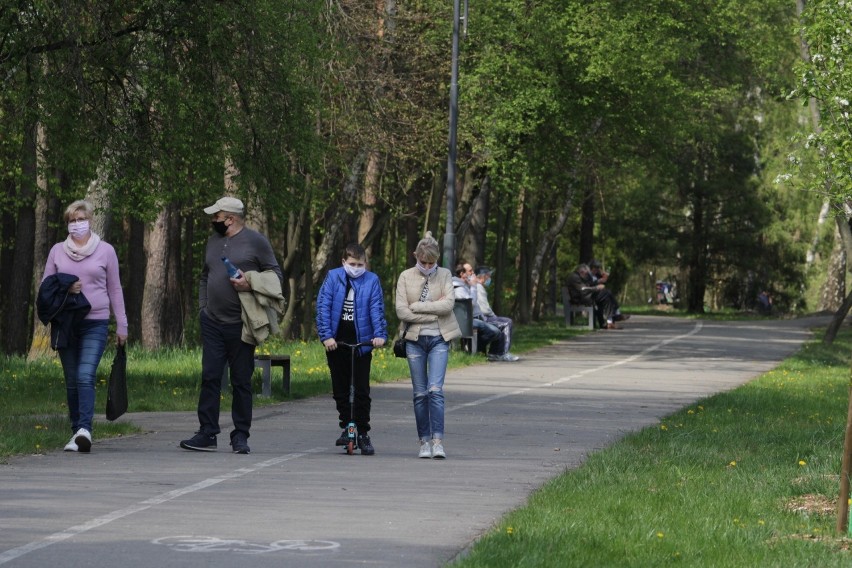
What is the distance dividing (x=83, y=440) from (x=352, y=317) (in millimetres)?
2312

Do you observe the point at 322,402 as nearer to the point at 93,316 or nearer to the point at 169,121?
the point at 169,121

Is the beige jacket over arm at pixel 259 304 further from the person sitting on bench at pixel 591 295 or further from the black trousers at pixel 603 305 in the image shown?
the black trousers at pixel 603 305

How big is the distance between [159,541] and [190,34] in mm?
10415

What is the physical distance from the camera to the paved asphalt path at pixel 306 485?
8266mm

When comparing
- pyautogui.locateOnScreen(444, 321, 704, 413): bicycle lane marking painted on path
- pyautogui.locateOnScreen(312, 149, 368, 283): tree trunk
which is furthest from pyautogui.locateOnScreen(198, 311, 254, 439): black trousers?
pyautogui.locateOnScreen(312, 149, 368, 283): tree trunk

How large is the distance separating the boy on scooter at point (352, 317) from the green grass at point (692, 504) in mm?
1995

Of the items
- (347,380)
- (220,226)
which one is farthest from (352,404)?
(220,226)

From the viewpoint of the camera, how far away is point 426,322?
1334 cm

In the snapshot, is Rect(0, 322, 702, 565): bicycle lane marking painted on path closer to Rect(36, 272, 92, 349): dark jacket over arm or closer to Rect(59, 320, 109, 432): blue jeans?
Rect(59, 320, 109, 432): blue jeans

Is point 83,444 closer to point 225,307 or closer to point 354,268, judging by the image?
point 225,307

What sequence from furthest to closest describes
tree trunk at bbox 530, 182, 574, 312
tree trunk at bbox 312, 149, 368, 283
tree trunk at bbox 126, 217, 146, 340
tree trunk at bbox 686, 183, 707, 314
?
tree trunk at bbox 686, 183, 707, 314, tree trunk at bbox 530, 182, 574, 312, tree trunk at bbox 126, 217, 146, 340, tree trunk at bbox 312, 149, 368, 283

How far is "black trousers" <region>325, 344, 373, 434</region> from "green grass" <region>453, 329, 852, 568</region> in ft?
6.27

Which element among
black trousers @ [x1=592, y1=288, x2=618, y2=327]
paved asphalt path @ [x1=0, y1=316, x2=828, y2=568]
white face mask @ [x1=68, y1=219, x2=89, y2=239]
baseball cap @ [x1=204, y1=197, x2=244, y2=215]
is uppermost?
baseball cap @ [x1=204, y1=197, x2=244, y2=215]

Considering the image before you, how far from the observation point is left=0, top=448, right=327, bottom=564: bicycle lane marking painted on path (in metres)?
8.06
